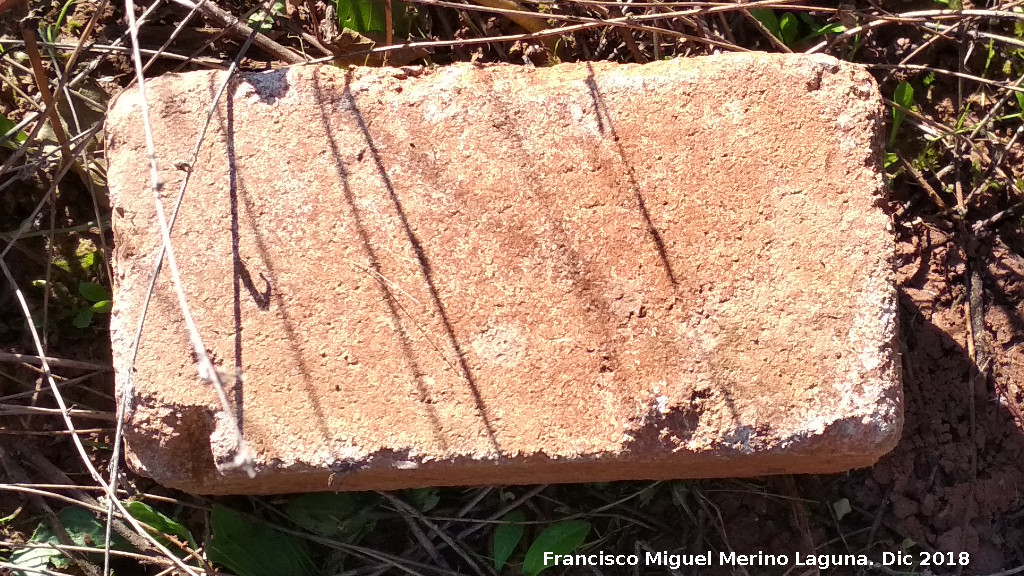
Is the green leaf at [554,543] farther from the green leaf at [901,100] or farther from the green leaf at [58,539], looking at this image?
the green leaf at [901,100]

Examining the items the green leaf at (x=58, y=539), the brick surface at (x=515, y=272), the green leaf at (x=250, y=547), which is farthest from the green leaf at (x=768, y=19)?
the green leaf at (x=58, y=539)

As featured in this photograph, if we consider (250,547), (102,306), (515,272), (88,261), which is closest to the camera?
(515,272)

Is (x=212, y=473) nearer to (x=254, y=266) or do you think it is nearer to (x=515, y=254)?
(x=254, y=266)

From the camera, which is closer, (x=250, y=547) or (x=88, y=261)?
(x=250, y=547)

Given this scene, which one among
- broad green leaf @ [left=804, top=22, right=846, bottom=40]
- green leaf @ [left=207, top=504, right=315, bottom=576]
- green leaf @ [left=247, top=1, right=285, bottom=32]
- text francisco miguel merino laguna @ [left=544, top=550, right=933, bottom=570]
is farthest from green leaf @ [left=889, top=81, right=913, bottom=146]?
green leaf @ [left=207, top=504, right=315, bottom=576]

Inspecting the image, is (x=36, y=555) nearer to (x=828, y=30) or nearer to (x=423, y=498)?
(x=423, y=498)

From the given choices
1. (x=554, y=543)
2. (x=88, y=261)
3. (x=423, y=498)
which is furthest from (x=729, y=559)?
(x=88, y=261)
